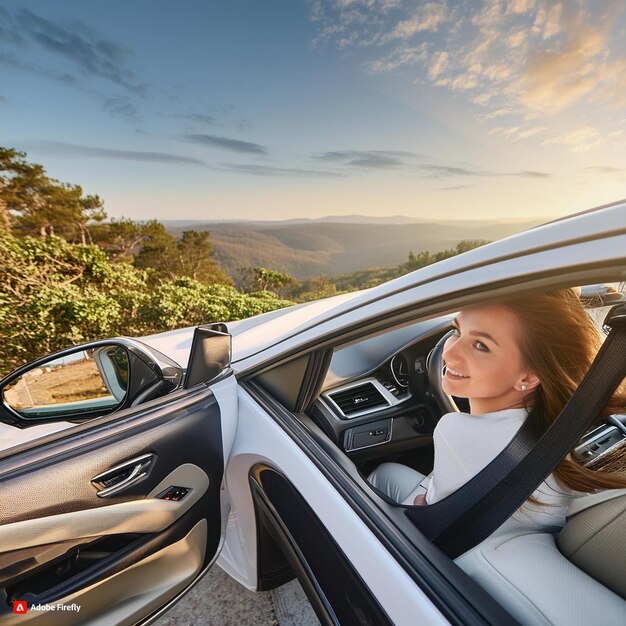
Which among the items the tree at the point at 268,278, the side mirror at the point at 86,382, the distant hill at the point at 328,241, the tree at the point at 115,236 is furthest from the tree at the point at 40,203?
the distant hill at the point at 328,241

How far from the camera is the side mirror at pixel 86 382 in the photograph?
1577mm

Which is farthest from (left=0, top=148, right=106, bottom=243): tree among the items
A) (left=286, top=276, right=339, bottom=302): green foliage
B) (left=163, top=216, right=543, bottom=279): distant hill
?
(left=163, top=216, right=543, bottom=279): distant hill

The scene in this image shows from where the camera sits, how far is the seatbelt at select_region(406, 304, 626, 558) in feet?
2.37

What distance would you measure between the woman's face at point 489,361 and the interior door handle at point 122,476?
1013 millimetres

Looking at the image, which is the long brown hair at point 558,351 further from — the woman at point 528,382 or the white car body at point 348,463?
the white car body at point 348,463

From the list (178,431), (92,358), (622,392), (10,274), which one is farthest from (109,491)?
(10,274)

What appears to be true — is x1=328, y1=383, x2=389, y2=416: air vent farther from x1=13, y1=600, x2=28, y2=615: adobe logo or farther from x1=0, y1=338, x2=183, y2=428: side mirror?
x1=13, y1=600, x2=28, y2=615: adobe logo

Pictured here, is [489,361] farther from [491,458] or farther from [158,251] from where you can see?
[158,251]

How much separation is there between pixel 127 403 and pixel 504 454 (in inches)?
58.7

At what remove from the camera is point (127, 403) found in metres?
1.57

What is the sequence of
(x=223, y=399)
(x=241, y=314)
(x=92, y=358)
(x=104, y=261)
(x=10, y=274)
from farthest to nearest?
1. (x=241, y=314)
2. (x=104, y=261)
3. (x=10, y=274)
4. (x=92, y=358)
5. (x=223, y=399)

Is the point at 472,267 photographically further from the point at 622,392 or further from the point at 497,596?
the point at 497,596

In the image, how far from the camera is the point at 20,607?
942 mm

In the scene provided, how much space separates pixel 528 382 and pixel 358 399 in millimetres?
1126
